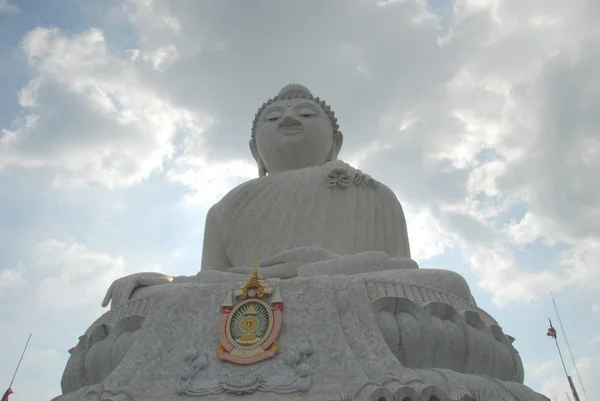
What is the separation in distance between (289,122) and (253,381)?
4720 millimetres

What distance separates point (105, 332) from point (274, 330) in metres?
1.71

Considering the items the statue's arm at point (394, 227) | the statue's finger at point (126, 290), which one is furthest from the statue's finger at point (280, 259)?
the statue's arm at point (394, 227)

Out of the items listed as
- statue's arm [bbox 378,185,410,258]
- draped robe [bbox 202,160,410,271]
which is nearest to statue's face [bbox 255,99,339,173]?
draped robe [bbox 202,160,410,271]

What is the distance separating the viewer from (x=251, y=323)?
4.36 m

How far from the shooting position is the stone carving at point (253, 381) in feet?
12.7

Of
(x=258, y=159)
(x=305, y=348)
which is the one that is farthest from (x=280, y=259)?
(x=258, y=159)

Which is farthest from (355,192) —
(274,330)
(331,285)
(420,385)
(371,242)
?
(420,385)

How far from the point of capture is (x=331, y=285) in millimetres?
4531

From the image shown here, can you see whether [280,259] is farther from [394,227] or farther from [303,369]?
[394,227]

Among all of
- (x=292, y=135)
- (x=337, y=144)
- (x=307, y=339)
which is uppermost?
(x=337, y=144)

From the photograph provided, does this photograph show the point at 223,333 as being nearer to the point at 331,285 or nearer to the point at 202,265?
the point at 331,285

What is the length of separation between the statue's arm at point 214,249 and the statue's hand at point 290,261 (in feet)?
4.87

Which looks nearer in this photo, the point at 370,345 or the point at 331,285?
the point at 370,345

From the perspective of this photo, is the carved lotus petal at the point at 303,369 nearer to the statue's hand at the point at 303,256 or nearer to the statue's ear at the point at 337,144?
the statue's hand at the point at 303,256
